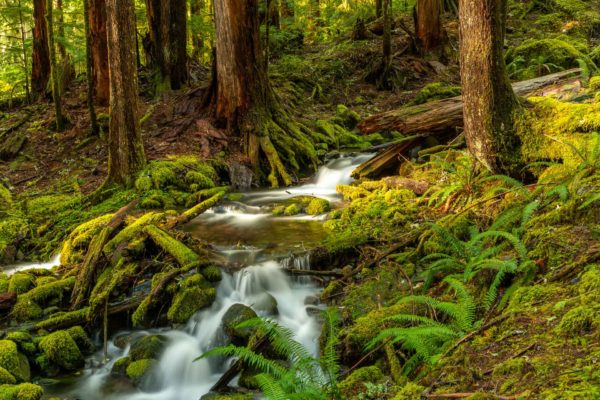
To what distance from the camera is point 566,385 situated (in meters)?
2.15

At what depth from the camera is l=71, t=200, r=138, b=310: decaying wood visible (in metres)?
5.97

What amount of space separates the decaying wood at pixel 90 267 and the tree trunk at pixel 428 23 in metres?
12.9

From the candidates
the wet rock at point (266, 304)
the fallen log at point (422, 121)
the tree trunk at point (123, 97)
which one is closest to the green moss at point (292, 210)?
the fallen log at point (422, 121)

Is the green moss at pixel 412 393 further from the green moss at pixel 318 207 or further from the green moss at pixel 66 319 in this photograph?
the green moss at pixel 318 207

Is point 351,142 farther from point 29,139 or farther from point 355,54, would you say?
point 29,139

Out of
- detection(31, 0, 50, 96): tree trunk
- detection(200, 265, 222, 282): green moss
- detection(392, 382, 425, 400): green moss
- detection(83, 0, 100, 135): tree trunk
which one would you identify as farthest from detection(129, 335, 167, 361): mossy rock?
detection(31, 0, 50, 96): tree trunk

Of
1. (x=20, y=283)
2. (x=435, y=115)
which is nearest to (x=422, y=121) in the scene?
(x=435, y=115)

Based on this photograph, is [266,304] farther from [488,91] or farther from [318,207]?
[488,91]

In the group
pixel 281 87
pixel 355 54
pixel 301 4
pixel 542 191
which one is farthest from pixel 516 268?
pixel 301 4

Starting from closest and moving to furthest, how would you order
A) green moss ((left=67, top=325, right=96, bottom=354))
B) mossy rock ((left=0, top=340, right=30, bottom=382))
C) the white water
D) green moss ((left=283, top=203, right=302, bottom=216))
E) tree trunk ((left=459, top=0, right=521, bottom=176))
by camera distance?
mossy rock ((left=0, top=340, right=30, bottom=382)), green moss ((left=67, top=325, right=96, bottom=354)), tree trunk ((left=459, top=0, right=521, bottom=176)), the white water, green moss ((left=283, top=203, right=302, bottom=216))

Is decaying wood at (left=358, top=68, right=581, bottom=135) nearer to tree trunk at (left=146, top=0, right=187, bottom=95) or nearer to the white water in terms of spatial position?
the white water

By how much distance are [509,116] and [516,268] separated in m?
3.17

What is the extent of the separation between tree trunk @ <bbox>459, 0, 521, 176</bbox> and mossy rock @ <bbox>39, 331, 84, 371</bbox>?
5.54 metres

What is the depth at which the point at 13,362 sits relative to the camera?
4773 mm
